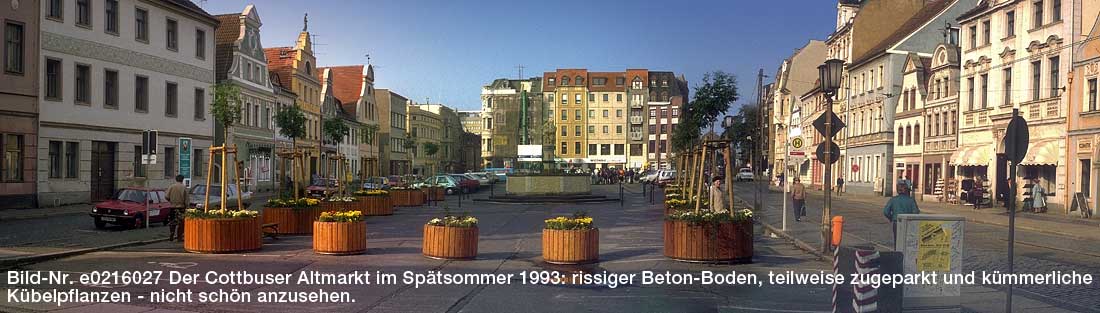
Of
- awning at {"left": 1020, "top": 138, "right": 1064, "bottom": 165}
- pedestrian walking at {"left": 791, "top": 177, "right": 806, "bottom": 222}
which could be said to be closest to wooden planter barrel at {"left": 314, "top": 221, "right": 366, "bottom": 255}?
pedestrian walking at {"left": 791, "top": 177, "right": 806, "bottom": 222}

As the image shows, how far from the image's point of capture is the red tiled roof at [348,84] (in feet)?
280

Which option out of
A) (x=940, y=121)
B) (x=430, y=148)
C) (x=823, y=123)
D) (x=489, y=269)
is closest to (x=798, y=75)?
(x=940, y=121)

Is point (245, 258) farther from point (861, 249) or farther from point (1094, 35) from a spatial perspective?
point (1094, 35)

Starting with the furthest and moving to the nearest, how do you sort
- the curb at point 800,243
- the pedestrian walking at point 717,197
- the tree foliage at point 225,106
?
the tree foliage at point 225,106
the pedestrian walking at point 717,197
the curb at point 800,243

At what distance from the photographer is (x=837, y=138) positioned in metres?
69.2

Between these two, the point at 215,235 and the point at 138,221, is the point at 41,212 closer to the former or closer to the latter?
the point at 138,221

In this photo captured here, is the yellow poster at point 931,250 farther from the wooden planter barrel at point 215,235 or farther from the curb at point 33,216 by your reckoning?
the curb at point 33,216

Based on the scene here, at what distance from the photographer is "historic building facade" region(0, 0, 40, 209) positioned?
101 ft

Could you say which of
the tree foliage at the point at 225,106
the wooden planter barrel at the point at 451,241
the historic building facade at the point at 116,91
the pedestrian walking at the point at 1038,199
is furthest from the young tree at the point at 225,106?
the pedestrian walking at the point at 1038,199

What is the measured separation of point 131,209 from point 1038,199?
33771 millimetres

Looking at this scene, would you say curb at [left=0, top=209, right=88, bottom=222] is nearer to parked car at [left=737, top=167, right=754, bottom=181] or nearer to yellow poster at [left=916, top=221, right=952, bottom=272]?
yellow poster at [left=916, top=221, right=952, bottom=272]

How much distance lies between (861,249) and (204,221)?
1158cm

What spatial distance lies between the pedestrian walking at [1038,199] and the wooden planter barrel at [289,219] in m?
30.0

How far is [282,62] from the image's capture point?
66.7 m
